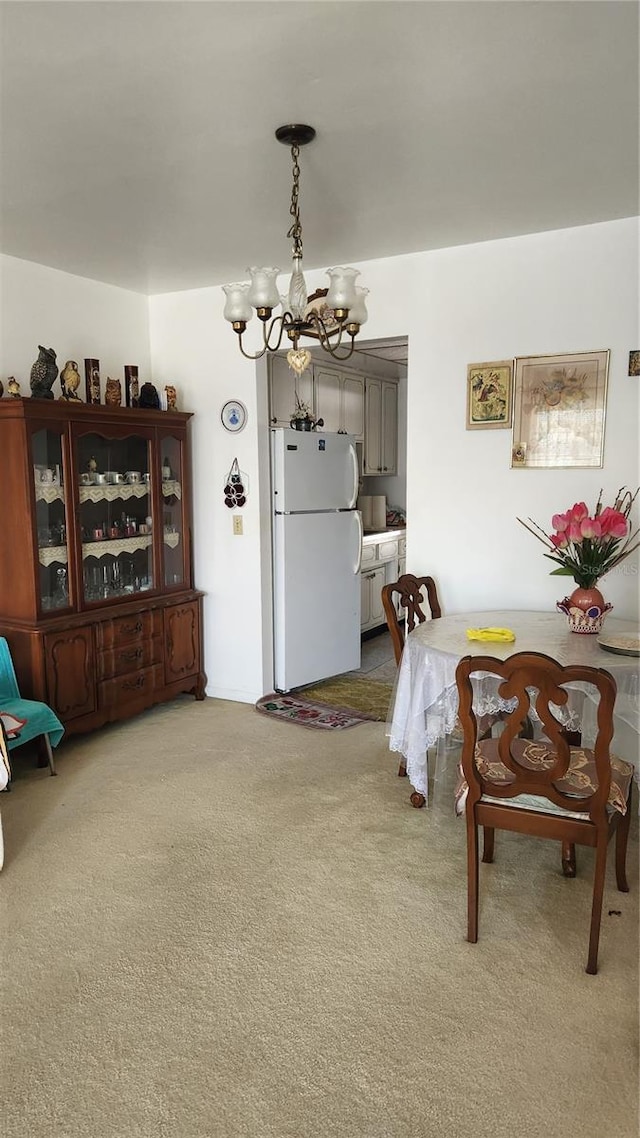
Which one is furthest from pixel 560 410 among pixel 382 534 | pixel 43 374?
pixel 382 534

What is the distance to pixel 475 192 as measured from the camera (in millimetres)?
2889

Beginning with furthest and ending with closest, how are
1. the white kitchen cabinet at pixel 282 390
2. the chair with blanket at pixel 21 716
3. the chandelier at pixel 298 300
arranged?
the white kitchen cabinet at pixel 282 390 < the chair with blanket at pixel 21 716 < the chandelier at pixel 298 300

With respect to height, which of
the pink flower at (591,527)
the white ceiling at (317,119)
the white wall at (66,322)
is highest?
the white ceiling at (317,119)

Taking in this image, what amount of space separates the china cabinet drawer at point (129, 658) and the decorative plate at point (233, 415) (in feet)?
4.50

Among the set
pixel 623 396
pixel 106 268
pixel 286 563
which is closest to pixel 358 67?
pixel 623 396

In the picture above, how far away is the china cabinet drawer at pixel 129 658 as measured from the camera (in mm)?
3918

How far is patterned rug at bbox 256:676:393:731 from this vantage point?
4211 millimetres

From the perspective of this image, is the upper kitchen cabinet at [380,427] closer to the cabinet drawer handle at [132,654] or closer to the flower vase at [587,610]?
the cabinet drawer handle at [132,654]

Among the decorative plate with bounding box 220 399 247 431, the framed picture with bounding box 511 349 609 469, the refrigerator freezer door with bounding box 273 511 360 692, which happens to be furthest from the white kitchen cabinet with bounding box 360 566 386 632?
the framed picture with bounding box 511 349 609 469

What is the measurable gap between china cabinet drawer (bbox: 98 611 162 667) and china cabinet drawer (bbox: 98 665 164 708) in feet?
0.33

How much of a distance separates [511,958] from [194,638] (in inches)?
112

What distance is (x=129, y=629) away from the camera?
4.05 meters

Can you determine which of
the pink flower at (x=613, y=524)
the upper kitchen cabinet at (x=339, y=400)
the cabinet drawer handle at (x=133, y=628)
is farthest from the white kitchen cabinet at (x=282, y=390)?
the pink flower at (x=613, y=524)

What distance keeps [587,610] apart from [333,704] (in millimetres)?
2043
